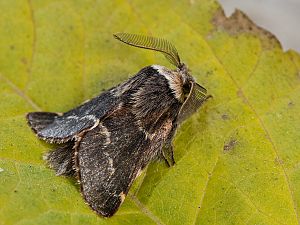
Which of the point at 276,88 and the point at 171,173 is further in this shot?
the point at 276,88

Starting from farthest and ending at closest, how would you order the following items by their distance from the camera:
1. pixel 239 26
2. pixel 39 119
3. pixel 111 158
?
1. pixel 239 26
2. pixel 39 119
3. pixel 111 158

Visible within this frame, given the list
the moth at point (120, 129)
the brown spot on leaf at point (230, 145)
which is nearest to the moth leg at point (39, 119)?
the moth at point (120, 129)

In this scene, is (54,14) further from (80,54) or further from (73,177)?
(73,177)

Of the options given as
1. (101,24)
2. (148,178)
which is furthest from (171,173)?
(101,24)

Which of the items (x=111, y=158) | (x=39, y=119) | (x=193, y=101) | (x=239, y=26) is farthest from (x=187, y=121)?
(x=39, y=119)

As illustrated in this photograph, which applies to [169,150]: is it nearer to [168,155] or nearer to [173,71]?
[168,155]

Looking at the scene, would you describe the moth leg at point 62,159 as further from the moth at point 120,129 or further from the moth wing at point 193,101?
the moth wing at point 193,101

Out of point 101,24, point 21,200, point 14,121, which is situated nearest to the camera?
point 21,200
